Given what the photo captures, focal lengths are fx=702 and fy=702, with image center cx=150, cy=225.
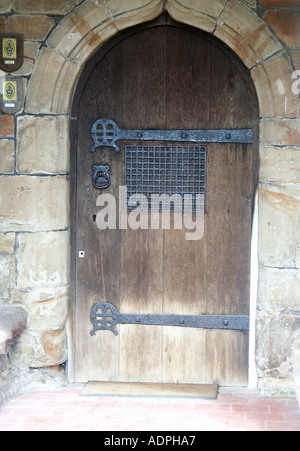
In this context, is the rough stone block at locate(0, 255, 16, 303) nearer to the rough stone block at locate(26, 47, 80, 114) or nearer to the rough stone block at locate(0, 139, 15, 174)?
the rough stone block at locate(0, 139, 15, 174)

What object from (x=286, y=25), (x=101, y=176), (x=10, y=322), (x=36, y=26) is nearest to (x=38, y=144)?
(x=101, y=176)

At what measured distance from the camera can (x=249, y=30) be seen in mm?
4184

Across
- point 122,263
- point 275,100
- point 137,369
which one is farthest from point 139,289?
point 275,100

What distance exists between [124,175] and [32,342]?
1224 mm

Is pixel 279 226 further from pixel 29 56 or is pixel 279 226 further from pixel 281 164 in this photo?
pixel 29 56

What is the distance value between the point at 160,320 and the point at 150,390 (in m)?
0.45

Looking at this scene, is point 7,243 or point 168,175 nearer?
point 7,243

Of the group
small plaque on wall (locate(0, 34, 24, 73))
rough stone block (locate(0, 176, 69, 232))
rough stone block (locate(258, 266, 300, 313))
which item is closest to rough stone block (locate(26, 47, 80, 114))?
small plaque on wall (locate(0, 34, 24, 73))

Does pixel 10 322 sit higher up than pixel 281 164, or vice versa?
pixel 281 164

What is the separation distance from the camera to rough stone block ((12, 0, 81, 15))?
427 cm

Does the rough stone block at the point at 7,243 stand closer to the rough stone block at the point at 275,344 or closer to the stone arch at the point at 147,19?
the stone arch at the point at 147,19

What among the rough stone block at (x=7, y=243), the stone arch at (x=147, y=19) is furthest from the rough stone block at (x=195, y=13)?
the rough stone block at (x=7, y=243)

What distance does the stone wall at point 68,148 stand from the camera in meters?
4.19
